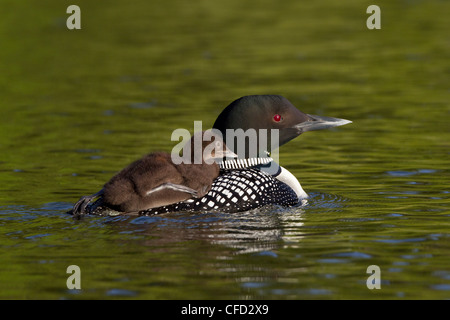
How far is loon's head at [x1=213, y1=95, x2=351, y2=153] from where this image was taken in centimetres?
695

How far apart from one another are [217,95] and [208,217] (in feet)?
19.5

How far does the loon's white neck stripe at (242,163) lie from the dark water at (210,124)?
0.51 meters

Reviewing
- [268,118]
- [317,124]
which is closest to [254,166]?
[268,118]

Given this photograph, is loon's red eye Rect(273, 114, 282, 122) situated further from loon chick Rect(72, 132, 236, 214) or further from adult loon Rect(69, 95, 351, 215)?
loon chick Rect(72, 132, 236, 214)

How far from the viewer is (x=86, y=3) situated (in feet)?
66.8

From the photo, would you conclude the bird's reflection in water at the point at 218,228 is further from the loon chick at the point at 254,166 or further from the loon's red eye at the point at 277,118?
the loon's red eye at the point at 277,118

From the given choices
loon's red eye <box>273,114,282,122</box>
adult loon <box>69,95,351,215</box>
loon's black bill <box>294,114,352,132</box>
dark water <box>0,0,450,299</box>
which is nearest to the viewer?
dark water <box>0,0,450,299</box>

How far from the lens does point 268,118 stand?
7.11 meters

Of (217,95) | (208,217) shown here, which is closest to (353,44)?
(217,95)

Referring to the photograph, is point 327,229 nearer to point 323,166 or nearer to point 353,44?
point 323,166

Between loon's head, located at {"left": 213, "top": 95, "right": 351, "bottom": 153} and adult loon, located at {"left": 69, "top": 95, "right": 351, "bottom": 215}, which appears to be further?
loon's head, located at {"left": 213, "top": 95, "right": 351, "bottom": 153}

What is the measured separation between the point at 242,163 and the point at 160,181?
105cm

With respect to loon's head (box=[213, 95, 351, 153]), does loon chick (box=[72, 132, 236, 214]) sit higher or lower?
lower

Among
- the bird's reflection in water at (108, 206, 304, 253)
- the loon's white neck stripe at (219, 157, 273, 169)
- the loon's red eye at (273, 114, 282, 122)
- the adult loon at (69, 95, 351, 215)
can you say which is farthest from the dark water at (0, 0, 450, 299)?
the loon's red eye at (273, 114, 282, 122)
